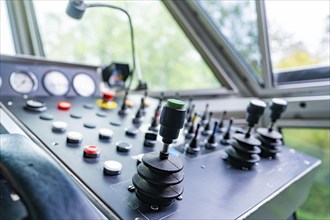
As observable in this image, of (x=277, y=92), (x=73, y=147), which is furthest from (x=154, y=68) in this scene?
(x=73, y=147)

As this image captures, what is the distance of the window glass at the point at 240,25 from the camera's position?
169 centimetres

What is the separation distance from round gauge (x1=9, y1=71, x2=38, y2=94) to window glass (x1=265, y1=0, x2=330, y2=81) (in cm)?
126

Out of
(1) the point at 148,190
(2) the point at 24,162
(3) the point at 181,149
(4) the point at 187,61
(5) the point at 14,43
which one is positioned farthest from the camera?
(4) the point at 187,61

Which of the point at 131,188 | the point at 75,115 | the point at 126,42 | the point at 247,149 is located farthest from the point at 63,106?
the point at 126,42

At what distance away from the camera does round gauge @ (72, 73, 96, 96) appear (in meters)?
1.19

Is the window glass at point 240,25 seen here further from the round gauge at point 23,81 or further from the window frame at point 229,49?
the round gauge at point 23,81

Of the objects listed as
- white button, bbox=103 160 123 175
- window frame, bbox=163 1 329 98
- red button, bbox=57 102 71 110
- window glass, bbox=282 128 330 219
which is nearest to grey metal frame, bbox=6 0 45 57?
window frame, bbox=163 1 329 98

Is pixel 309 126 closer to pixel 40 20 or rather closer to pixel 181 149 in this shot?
pixel 181 149

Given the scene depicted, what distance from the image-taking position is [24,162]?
416 millimetres

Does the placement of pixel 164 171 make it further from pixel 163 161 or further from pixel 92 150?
pixel 92 150

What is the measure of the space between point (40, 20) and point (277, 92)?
1.79m

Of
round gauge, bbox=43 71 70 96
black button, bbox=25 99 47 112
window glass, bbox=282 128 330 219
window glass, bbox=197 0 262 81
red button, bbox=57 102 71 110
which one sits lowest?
window glass, bbox=282 128 330 219

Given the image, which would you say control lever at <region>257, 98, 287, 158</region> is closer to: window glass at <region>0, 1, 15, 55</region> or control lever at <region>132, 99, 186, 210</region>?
control lever at <region>132, 99, 186, 210</region>

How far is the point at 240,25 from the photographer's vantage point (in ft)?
5.85
